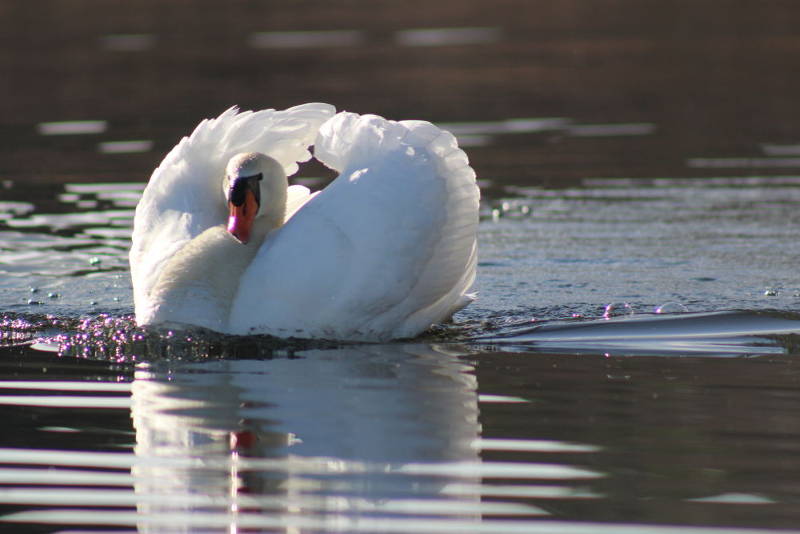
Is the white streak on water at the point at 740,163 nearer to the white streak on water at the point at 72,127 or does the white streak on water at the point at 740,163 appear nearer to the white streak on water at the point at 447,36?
the white streak on water at the point at 72,127

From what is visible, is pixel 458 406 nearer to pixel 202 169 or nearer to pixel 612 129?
pixel 202 169

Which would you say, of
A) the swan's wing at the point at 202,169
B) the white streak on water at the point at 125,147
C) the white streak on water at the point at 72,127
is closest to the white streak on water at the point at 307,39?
the white streak on water at the point at 72,127

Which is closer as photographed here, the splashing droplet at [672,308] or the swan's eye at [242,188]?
the swan's eye at [242,188]

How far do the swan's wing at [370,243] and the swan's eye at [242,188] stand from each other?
29 cm

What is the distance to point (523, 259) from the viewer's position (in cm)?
1052

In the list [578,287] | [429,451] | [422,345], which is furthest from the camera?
[578,287]

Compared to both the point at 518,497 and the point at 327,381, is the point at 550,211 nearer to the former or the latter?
the point at 327,381

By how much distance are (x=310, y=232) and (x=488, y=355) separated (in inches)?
42.7

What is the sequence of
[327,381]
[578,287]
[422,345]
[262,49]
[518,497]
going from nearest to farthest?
[518,497]
[327,381]
[422,345]
[578,287]
[262,49]

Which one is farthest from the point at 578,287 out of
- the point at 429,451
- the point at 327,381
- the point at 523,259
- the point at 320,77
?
the point at 320,77

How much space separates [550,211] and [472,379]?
4.84 meters

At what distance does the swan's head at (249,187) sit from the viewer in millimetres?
8453

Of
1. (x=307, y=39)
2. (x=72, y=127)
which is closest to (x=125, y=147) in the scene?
(x=72, y=127)

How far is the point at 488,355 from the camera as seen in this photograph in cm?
802
